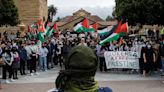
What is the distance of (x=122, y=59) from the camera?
1911 centimetres

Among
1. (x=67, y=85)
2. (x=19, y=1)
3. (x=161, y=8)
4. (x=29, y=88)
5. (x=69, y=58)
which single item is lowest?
(x=29, y=88)

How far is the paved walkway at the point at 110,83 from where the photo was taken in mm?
14258

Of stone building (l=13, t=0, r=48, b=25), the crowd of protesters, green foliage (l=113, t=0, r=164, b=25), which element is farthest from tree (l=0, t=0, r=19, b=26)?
the crowd of protesters

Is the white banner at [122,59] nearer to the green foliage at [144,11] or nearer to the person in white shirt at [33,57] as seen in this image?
Answer: the person in white shirt at [33,57]

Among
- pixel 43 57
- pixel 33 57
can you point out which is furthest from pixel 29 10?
pixel 33 57

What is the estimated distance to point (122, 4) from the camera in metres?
39.6

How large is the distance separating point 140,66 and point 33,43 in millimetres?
5164

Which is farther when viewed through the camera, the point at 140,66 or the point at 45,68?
the point at 45,68

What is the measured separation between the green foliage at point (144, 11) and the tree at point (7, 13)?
14.0 metres

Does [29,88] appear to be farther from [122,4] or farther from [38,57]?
[122,4]

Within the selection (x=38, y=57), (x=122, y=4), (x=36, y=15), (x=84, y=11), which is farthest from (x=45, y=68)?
(x=84, y=11)

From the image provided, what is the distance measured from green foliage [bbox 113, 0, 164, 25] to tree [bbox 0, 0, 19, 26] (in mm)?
14046

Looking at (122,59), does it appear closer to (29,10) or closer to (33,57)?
(33,57)

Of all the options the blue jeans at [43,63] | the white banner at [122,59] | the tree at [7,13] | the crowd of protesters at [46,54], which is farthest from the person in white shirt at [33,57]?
the tree at [7,13]
